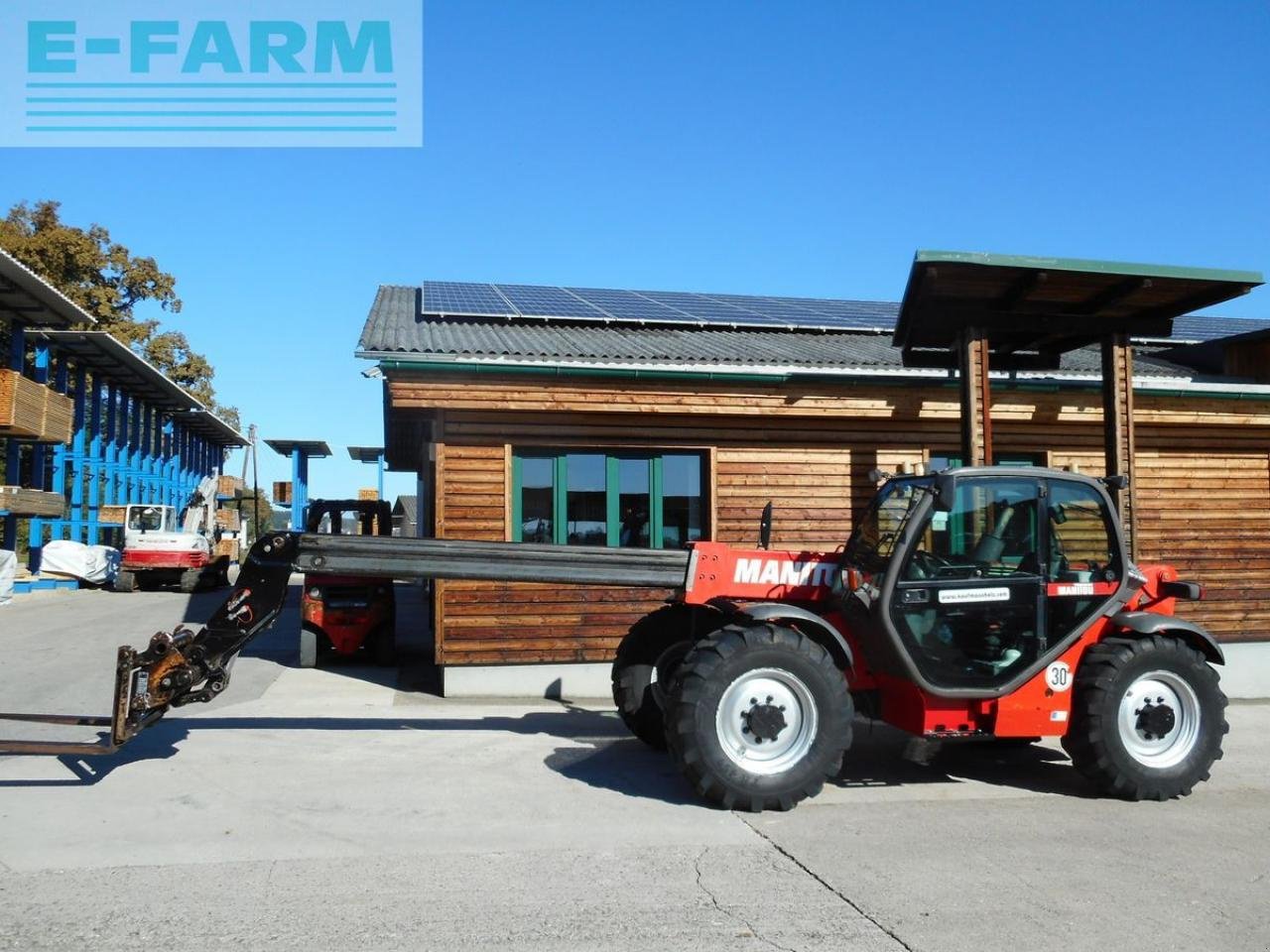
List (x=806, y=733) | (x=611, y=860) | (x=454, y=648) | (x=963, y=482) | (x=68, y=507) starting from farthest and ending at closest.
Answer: (x=68, y=507) < (x=454, y=648) < (x=963, y=482) < (x=806, y=733) < (x=611, y=860)

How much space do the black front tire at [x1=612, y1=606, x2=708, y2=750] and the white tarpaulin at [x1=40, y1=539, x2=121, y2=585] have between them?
24920mm

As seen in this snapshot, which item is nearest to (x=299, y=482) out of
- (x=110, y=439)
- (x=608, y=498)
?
(x=110, y=439)

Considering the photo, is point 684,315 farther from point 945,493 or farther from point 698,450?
point 945,493

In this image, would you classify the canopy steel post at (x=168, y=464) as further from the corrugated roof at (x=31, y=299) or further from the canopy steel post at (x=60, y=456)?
the corrugated roof at (x=31, y=299)

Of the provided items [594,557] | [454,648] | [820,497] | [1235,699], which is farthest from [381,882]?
[1235,699]

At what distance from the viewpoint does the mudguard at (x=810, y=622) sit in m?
6.60

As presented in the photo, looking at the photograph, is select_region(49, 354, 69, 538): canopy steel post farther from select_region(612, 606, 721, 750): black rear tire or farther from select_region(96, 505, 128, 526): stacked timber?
select_region(612, 606, 721, 750): black rear tire

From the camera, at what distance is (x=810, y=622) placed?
674 centimetres

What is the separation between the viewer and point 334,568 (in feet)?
22.2

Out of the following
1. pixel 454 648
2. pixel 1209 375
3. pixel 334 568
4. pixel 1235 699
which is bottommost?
pixel 1235 699

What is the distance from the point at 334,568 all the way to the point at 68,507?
1293 inches

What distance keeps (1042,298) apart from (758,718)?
19.3ft

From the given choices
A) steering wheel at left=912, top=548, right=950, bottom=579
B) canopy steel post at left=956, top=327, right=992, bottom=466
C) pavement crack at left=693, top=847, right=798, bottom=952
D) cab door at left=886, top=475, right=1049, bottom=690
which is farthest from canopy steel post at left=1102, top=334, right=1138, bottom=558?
pavement crack at left=693, top=847, right=798, bottom=952

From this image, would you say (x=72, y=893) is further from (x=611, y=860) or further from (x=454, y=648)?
(x=454, y=648)
